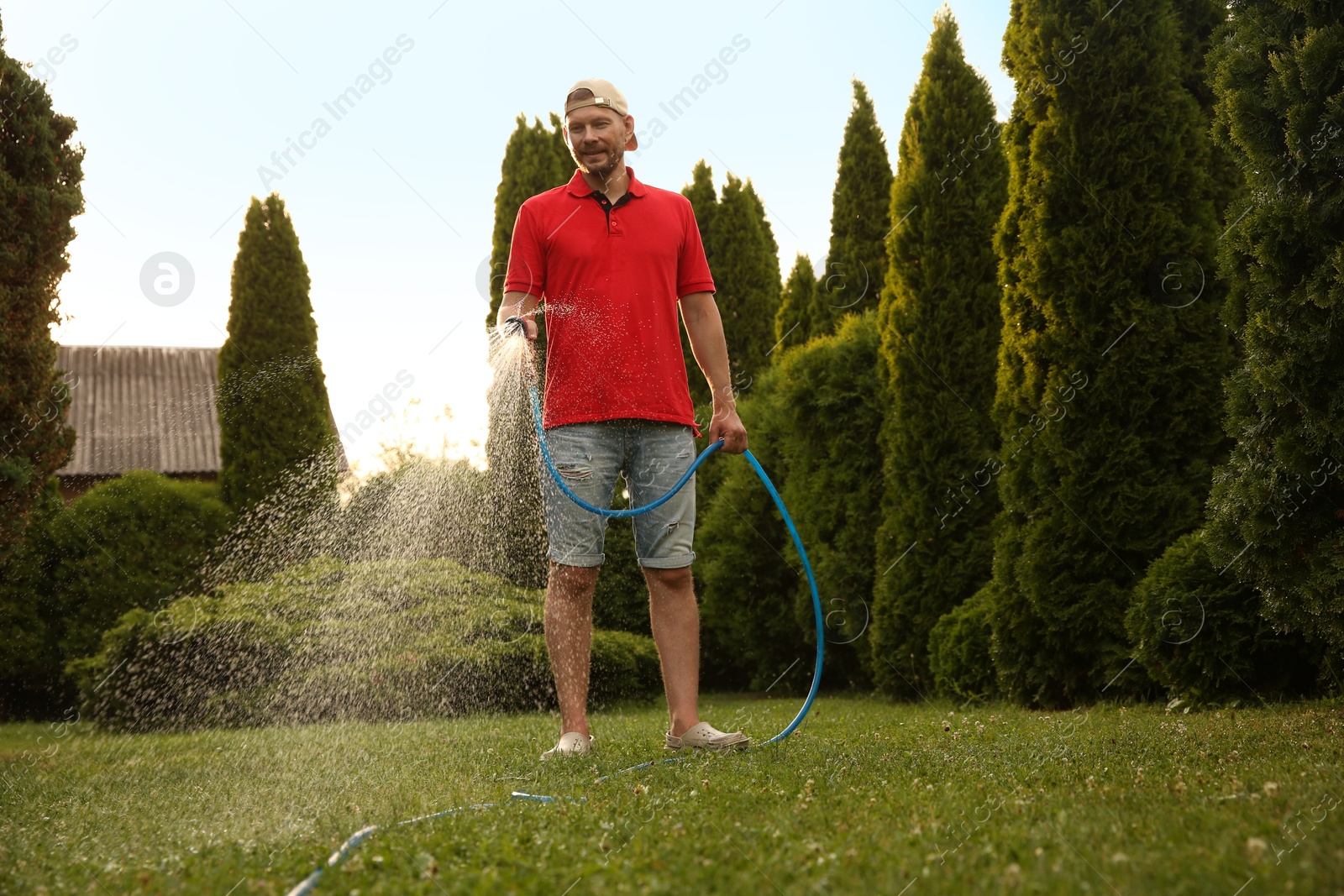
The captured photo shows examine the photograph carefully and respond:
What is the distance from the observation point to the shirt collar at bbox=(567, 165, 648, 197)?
370 cm

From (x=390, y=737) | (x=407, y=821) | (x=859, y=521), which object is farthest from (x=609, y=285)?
(x=859, y=521)

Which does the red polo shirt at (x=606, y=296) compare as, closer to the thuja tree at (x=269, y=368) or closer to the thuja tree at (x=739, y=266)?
the thuja tree at (x=269, y=368)

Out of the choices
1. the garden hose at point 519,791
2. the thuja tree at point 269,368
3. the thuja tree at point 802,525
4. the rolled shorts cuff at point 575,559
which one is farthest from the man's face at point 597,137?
the thuja tree at point 269,368

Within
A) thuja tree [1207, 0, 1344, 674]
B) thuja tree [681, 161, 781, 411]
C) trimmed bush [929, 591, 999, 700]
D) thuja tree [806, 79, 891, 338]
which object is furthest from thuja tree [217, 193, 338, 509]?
thuja tree [1207, 0, 1344, 674]

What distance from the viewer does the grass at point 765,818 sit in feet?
5.53

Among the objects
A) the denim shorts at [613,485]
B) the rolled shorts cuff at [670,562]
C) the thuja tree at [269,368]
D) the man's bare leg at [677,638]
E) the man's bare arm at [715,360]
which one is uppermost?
the thuja tree at [269,368]

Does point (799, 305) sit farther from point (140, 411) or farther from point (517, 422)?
point (140, 411)

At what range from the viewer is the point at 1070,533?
557cm

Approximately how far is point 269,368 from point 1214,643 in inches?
444

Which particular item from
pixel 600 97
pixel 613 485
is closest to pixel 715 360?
pixel 613 485

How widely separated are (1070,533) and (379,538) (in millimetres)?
4852

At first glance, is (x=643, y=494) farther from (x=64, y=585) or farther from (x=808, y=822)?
(x=64, y=585)

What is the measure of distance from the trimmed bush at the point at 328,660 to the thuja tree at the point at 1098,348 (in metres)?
3.45

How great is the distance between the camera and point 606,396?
3.49 m
